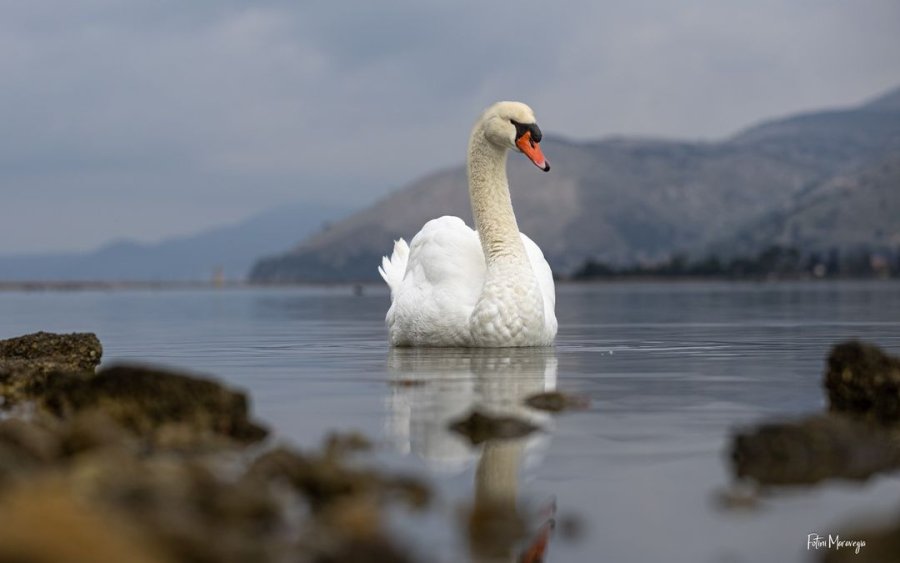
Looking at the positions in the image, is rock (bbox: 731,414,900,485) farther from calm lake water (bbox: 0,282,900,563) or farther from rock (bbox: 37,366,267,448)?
rock (bbox: 37,366,267,448)

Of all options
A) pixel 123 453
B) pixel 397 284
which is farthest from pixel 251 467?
pixel 397 284

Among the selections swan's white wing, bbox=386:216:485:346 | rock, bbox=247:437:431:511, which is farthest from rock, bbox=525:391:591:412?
swan's white wing, bbox=386:216:485:346

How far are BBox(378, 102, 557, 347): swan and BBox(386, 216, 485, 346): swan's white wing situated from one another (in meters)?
0.01

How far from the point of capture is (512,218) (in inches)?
727

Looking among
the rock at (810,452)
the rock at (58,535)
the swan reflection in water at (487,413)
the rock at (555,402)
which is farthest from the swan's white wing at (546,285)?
the rock at (58,535)

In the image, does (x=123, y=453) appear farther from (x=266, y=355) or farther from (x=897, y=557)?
(x=266, y=355)

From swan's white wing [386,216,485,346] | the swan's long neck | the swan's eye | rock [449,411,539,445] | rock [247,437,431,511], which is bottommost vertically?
rock [247,437,431,511]

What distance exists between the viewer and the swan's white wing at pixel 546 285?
17.5 m

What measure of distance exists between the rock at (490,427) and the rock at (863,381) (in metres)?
2.90

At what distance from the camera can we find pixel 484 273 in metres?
17.9

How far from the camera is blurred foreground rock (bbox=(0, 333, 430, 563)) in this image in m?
4.30

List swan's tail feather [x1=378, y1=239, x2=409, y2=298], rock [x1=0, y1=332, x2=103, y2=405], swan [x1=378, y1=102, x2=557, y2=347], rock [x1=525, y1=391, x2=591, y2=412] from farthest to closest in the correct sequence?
swan's tail feather [x1=378, y1=239, x2=409, y2=298], swan [x1=378, y1=102, x2=557, y2=347], rock [x1=0, y1=332, x2=103, y2=405], rock [x1=525, y1=391, x2=591, y2=412]

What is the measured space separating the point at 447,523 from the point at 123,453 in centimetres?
182

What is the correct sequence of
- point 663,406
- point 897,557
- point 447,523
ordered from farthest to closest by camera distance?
point 663,406, point 447,523, point 897,557
